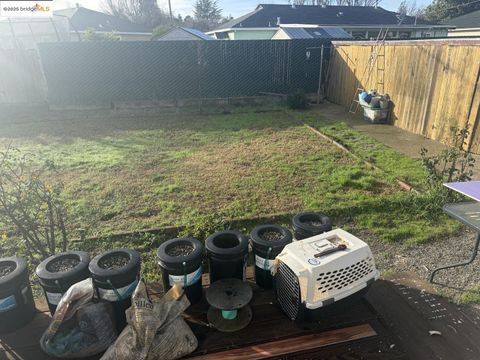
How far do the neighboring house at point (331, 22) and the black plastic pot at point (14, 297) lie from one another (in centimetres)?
2401

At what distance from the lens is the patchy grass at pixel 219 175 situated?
4156 millimetres

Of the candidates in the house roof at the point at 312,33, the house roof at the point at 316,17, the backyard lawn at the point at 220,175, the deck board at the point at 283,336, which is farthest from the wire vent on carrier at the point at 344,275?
the house roof at the point at 316,17

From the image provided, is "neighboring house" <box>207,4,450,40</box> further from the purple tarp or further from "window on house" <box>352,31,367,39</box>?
the purple tarp

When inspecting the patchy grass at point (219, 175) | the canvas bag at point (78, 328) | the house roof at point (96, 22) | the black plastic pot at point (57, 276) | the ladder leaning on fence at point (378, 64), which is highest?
the house roof at point (96, 22)

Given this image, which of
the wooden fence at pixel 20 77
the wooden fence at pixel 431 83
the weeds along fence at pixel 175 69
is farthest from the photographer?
the wooden fence at pixel 20 77

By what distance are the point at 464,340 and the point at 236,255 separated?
1.74 metres

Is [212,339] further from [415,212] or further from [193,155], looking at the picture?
[193,155]

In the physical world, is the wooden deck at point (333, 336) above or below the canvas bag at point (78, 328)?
below

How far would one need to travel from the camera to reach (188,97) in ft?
37.2

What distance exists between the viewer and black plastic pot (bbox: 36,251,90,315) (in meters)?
2.25

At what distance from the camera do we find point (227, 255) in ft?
8.05

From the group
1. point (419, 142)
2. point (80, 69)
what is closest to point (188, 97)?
point (80, 69)

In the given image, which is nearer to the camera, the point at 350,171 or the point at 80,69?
the point at 350,171

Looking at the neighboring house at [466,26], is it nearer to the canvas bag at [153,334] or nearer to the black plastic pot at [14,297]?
the canvas bag at [153,334]
